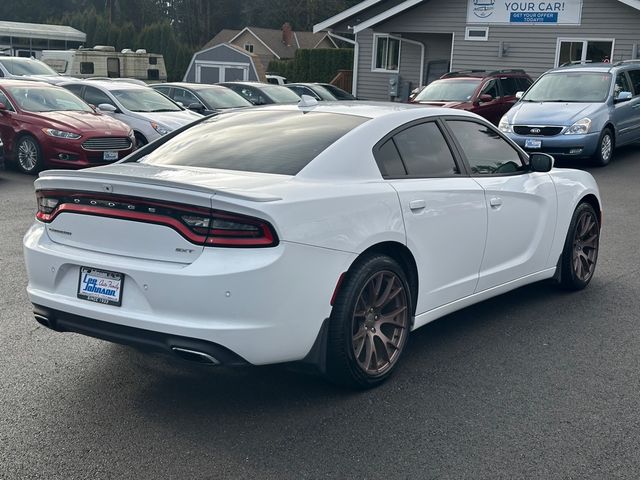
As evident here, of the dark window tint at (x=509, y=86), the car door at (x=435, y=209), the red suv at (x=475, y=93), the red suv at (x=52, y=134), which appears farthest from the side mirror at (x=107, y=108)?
the car door at (x=435, y=209)

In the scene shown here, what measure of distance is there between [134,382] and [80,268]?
79 cm

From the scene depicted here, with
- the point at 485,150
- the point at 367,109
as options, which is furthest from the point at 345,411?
the point at 485,150

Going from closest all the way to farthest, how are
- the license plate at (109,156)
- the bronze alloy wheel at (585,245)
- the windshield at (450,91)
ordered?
1. the bronze alloy wheel at (585,245)
2. the license plate at (109,156)
3. the windshield at (450,91)

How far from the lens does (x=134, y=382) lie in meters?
4.70

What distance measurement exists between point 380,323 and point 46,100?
455 inches

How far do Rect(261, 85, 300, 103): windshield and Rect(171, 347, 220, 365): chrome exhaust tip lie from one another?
58.3 ft

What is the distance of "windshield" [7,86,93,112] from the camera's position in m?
14.2

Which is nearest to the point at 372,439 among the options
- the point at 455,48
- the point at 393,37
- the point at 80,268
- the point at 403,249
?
the point at 403,249

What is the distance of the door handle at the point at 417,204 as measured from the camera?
479 cm

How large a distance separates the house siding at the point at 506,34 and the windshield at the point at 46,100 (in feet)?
48.3

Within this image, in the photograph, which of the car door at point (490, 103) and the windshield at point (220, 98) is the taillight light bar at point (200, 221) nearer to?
the windshield at point (220, 98)

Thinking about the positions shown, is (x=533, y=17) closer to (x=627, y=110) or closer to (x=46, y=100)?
(x=627, y=110)

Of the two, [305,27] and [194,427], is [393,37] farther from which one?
[305,27]

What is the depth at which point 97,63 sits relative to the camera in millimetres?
29422
